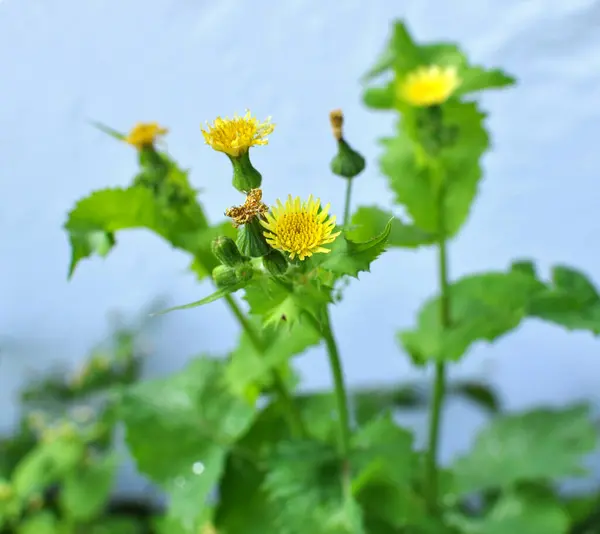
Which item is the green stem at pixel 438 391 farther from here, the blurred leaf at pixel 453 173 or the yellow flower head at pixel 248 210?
the yellow flower head at pixel 248 210

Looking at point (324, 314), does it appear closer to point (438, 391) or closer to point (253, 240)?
point (253, 240)

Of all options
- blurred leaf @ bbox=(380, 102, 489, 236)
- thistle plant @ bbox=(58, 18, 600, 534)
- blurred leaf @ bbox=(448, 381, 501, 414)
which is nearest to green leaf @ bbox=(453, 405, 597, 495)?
thistle plant @ bbox=(58, 18, 600, 534)

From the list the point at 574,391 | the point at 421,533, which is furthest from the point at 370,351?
the point at 421,533

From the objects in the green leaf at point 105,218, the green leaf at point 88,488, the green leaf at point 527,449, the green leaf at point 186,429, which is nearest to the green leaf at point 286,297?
the green leaf at point 105,218

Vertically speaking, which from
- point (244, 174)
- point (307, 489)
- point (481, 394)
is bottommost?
point (307, 489)

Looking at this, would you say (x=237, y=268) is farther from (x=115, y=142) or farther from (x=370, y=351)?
(x=370, y=351)

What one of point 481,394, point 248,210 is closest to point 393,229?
point 248,210

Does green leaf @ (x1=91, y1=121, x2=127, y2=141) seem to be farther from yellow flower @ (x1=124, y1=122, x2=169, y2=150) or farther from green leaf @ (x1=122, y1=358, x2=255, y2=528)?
green leaf @ (x1=122, y1=358, x2=255, y2=528)
